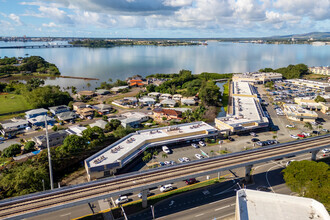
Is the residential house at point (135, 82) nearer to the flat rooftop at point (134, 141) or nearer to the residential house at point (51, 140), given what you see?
the flat rooftop at point (134, 141)

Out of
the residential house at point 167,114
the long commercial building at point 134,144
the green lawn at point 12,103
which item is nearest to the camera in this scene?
the long commercial building at point 134,144

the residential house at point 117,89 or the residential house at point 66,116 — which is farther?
the residential house at point 117,89

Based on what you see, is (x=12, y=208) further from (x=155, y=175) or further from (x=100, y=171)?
(x=155, y=175)

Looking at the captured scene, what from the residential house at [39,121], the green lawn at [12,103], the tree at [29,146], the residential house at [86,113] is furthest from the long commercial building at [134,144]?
the green lawn at [12,103]

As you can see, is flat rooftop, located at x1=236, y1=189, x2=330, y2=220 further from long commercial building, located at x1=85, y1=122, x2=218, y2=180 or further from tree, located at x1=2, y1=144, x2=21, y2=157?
tree, located at x1=2, y1=144, x2=21, y2=157

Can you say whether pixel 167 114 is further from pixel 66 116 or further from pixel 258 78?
pixel 258 78

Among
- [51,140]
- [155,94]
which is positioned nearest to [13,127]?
[51,140]

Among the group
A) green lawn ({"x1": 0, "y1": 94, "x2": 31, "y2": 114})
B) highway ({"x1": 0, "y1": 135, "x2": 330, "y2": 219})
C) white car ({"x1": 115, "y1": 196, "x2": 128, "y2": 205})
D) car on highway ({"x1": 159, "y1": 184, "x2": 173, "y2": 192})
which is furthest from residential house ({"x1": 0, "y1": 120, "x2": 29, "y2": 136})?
car on highway ({"x1": 159, "y1": 184, "x2": 173, "y2": 192})

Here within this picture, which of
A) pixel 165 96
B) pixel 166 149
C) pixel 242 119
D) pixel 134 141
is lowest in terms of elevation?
pixel 166 149
